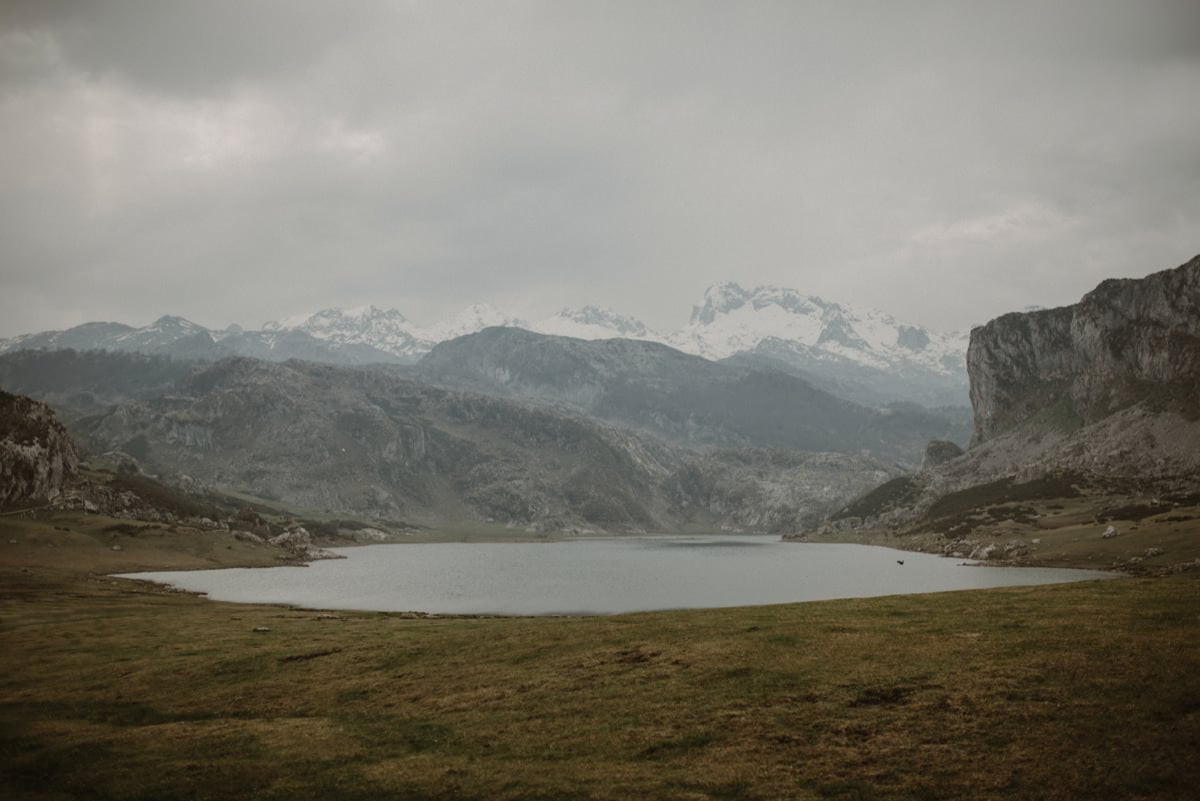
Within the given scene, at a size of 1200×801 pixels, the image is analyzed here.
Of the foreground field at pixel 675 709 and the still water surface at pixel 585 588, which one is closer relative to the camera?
the foreground field at pixel 675 709

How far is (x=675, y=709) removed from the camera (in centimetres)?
3331

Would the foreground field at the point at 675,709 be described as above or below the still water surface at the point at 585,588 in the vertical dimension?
above

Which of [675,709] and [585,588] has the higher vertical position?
[675,709]

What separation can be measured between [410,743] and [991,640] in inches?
1045

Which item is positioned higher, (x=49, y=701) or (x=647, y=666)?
(x=647, y=666)

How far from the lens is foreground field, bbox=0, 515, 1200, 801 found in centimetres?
2536

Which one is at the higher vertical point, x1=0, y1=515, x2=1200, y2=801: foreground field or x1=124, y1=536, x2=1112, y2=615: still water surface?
x1=0, y1=515, x2=1200, y2=801: foreground field

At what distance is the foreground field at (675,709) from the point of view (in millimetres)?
25359

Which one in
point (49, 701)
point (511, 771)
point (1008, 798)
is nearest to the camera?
point (1008, 798)

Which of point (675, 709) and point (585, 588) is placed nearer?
point (675, 709)

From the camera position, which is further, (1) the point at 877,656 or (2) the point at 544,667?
(2) the point at 544,667

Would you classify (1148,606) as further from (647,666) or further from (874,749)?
(647,666)

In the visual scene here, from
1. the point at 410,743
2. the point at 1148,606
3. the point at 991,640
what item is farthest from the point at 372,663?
the point at 1148,606

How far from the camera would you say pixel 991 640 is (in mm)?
36812
